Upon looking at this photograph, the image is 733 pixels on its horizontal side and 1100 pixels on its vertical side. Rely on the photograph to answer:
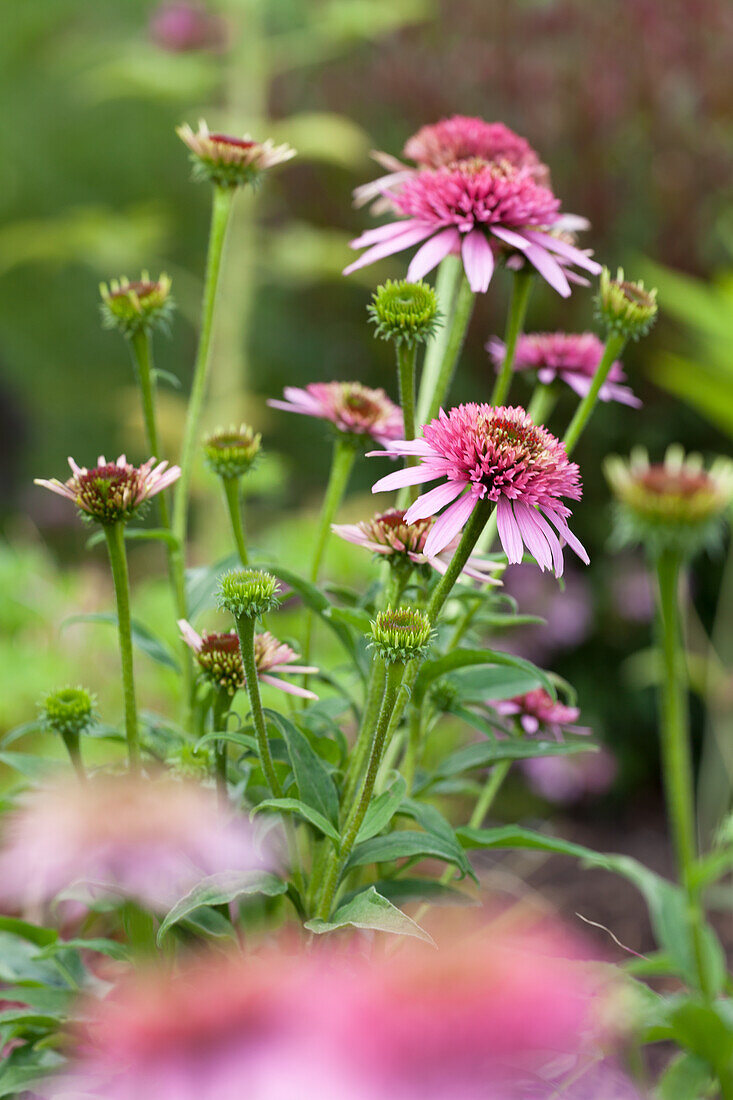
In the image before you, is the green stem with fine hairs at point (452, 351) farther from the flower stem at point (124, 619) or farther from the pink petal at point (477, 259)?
the flower stem at point (124, 619)

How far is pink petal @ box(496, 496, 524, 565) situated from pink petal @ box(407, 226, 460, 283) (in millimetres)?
132

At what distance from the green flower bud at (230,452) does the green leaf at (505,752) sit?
6.5 inches

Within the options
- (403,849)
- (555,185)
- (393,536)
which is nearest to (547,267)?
(393,536)

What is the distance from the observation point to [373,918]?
34 cm

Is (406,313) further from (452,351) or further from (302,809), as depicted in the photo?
(302,809)

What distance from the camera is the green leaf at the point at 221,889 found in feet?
1.14

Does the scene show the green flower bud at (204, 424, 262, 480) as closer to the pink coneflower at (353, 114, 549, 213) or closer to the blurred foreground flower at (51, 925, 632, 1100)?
the pink coneflower at (353, 114, 549, 213)

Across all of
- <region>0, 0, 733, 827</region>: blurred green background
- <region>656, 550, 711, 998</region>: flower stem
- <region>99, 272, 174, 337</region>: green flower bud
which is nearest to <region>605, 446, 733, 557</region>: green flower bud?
<region>656, 550, 711, 998</region>: flower stem

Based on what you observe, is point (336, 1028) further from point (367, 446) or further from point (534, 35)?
point (534, 35)

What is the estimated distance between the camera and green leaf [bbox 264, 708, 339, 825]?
39 cm

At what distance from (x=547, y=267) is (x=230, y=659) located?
214 millimetres

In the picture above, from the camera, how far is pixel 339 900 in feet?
1.37

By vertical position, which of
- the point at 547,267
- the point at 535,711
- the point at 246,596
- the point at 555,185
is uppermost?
the point at 555,185

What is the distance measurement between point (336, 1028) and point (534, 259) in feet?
1.27
